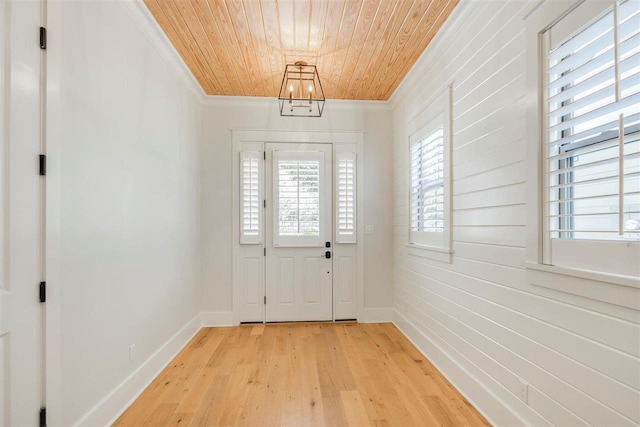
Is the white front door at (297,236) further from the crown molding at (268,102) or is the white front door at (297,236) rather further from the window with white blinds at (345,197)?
the crown molding at (268,102)

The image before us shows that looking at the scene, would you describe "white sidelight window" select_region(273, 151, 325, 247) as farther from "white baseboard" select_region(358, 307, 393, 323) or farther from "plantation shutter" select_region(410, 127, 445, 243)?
"plantation shutter" select_region(410, 127, 445, 243)

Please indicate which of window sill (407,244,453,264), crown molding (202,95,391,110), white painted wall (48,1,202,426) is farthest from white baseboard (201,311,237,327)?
crown molding (202,95,391,110)

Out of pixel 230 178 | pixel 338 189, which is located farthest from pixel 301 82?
pixel 230 178

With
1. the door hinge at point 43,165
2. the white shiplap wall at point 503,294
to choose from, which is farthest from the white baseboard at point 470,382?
the door hinge at point 43,165

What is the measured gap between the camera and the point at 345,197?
13.4 ft

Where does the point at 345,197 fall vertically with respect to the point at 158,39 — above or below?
below

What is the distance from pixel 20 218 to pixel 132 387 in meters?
1.50

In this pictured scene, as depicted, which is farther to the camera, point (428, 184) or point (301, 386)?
Answer: point (428, 184)

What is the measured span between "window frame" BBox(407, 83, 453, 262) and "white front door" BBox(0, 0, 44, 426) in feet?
8.58

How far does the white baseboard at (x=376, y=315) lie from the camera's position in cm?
403

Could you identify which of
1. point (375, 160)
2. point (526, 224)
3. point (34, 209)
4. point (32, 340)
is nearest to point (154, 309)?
point (32, 340)

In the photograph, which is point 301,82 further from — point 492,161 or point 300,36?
point 492,161

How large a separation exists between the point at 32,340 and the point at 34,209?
1.99ft

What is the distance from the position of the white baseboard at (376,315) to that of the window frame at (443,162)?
3.46ft
